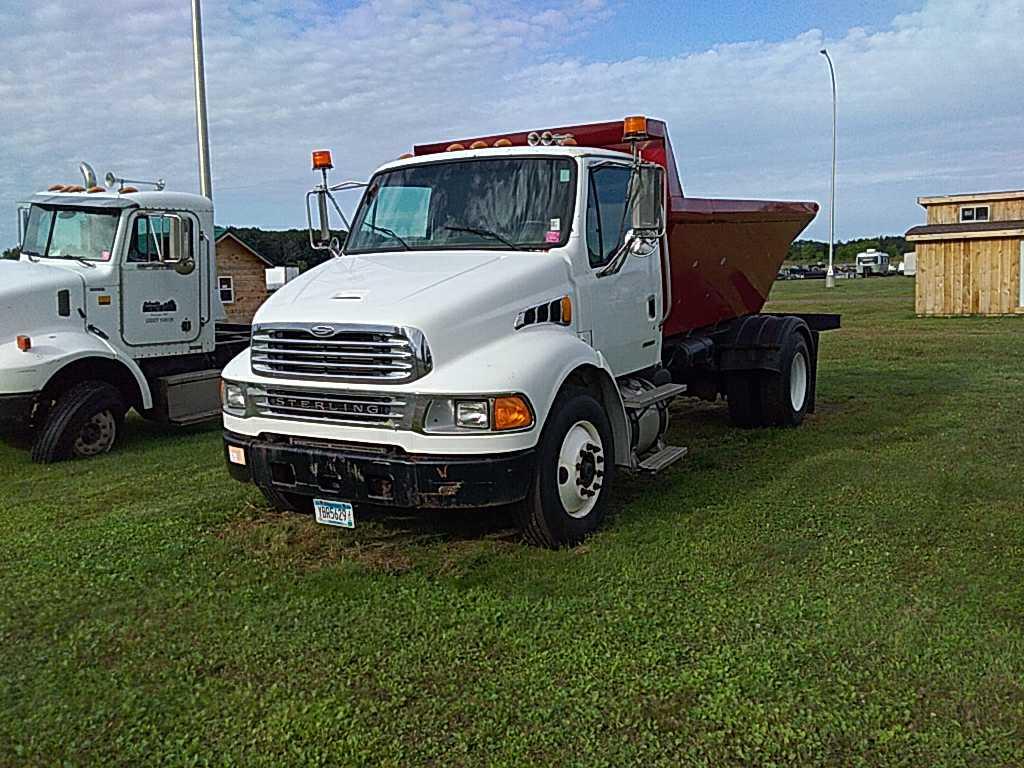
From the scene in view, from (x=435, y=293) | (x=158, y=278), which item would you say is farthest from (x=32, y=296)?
(x=435, y=293)

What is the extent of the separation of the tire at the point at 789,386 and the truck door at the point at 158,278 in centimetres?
605

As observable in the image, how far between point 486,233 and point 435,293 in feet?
3.55

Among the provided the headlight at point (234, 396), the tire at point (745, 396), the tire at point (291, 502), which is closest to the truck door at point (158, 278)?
the tire at point (291, 502)

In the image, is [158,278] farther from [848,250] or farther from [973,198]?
[848,250]

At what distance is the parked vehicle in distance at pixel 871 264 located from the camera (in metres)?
80.8

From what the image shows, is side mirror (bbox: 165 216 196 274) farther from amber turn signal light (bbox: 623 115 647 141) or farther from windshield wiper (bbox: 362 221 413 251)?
amber turn signal light (bbox: 623 115 647 141)

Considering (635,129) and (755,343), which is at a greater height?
(635,129)

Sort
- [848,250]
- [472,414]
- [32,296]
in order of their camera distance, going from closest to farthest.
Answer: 1. [472,414]
2. [32,296]
3. [848,250]

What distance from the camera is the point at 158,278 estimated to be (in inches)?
406

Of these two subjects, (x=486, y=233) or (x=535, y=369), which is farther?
(x=486, y=233)

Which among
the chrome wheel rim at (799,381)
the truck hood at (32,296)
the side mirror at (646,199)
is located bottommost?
the chrome wheel rim at (799,381)

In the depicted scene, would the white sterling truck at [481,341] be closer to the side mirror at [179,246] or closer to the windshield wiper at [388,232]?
the windshield wiper at [388,232]

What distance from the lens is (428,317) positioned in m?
5.41

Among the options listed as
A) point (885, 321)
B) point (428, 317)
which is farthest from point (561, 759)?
point (885, 321)
